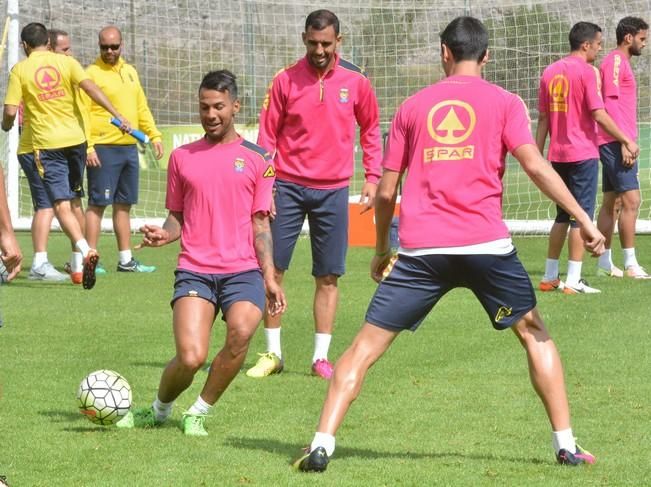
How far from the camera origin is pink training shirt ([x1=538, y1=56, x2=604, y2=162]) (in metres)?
12.5

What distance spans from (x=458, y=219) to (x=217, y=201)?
154 centimetres

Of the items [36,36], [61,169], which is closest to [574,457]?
[61,169]

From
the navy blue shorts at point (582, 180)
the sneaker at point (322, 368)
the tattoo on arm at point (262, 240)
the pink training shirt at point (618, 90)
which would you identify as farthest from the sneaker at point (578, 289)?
the tattoo on arm at point (262, 240)

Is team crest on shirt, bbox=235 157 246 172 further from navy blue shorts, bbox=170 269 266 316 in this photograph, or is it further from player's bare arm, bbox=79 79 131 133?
player's bare arm, bbox=79 79 131 133

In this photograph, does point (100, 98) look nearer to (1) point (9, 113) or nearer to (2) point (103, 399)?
(1) point (9, 113)

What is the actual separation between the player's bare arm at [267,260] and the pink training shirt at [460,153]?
43.3 inches

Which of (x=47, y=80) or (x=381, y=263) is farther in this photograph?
(x=47, y=80)

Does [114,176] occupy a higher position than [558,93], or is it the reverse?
[558,93]

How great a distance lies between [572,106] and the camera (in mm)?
12672

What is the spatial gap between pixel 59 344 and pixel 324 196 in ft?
7.91

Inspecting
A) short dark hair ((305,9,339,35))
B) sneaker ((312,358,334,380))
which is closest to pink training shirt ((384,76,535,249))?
short dark hair ((305,9,339,35))

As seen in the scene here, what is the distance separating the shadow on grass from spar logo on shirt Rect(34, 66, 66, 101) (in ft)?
24.8

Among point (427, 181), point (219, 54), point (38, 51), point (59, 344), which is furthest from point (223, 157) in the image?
point (219, 54)

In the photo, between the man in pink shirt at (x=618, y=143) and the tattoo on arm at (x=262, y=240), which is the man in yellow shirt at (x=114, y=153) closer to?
the man in pink shirt at (x=618, y=143)
